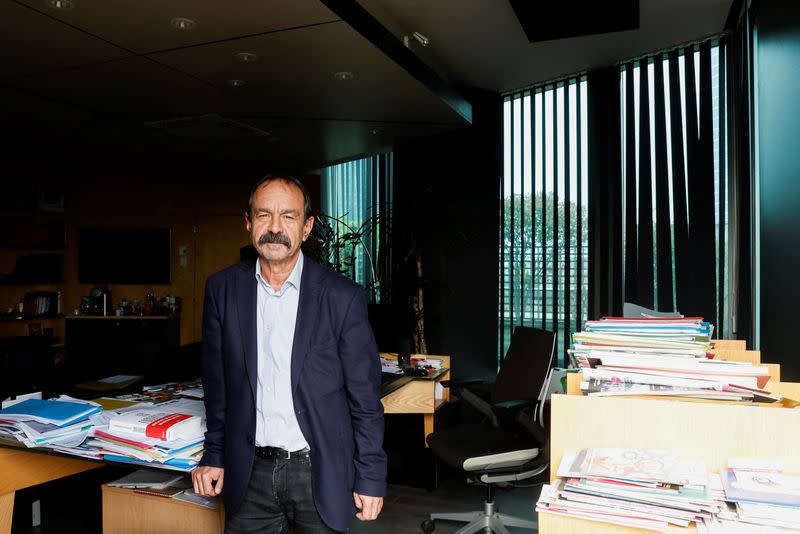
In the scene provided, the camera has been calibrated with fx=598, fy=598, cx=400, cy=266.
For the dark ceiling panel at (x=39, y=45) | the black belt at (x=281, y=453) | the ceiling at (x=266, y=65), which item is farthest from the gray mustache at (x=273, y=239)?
the dark ceiling panel at (x=39, y=45)

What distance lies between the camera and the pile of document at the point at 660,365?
1.53 metres

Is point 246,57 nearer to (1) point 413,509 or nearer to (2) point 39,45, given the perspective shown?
(2) point 39,45

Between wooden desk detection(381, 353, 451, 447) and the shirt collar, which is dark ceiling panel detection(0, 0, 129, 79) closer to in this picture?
the shirt collar

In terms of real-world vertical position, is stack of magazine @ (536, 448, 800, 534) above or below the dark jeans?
above

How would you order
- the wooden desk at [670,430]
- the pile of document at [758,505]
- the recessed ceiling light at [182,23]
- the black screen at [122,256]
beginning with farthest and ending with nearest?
the black screen at [122,256]
the recessed ceiling light at [182,23]
the wooden desk at [670,430]
the pile of document at [758,505]

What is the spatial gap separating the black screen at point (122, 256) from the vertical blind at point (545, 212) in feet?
15.5

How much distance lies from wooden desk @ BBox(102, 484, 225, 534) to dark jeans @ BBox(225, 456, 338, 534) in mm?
304

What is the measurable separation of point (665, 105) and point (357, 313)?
3.69 m

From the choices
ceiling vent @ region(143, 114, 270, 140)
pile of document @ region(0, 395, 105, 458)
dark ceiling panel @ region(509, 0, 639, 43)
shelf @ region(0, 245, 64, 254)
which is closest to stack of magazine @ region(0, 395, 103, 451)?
pile of document @ region(0, 395, 105, 458)

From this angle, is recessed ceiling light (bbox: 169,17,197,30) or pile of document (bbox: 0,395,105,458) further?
recessed ceiling light (bbox: 169,17,197,30)

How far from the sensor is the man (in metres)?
1.67

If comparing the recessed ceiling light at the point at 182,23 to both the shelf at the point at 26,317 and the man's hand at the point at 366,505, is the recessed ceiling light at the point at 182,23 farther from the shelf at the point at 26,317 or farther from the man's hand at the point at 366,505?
the shelf at the point at 26,317

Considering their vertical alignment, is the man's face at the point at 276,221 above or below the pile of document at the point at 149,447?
above

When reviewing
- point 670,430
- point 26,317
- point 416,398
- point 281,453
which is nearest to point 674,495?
point 670,430
